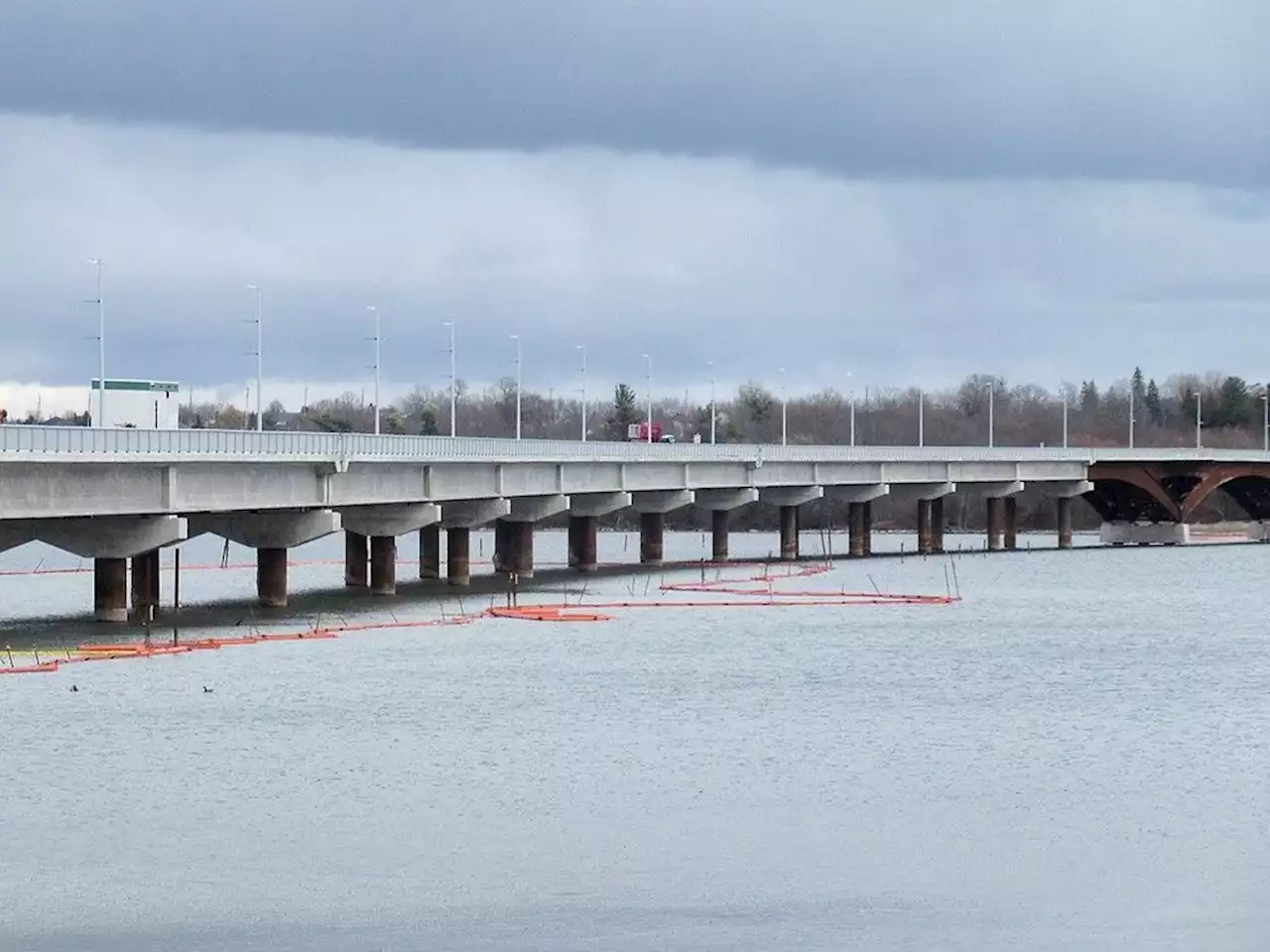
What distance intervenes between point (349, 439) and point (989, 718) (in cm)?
4268

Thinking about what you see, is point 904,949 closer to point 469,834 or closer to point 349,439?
point 469,834

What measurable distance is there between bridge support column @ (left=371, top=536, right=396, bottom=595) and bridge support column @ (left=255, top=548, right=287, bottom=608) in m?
11.4

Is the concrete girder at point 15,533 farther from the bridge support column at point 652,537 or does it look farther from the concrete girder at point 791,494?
the concrete girder at point 791,494

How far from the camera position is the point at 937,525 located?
189125 mm

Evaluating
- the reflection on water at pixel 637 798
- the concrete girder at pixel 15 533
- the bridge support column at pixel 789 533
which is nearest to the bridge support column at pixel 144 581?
the concrete girder at pixel 15 533

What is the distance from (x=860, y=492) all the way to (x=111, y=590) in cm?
8873

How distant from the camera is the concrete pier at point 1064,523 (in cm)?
19538

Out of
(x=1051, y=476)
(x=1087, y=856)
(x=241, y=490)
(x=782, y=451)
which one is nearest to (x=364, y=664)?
(x=241, y=490)

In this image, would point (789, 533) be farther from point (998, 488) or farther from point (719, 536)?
point (998, 488)

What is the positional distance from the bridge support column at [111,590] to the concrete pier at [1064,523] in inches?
4589

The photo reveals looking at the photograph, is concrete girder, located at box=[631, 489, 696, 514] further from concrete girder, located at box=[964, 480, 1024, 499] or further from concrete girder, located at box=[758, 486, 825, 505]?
concrete girder, located at box=[964, 480, 1024, 499]

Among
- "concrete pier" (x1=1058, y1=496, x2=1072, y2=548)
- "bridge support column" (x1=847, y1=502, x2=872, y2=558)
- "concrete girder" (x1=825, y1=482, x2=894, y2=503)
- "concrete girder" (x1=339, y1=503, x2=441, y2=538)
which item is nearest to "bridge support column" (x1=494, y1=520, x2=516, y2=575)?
"concrete girder" (x1=339, y1=503, x2=441, y2=538)

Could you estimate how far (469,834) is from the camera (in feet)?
139

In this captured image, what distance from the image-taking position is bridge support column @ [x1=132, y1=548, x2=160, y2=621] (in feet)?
316
